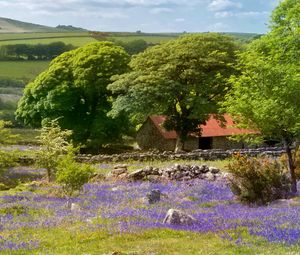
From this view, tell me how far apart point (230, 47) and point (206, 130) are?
12.3m

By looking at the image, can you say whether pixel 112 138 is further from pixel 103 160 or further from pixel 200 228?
pixel 200 228

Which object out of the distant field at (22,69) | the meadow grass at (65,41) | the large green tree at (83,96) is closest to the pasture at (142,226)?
the large green tree at (83,96)

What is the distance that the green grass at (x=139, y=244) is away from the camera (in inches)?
424

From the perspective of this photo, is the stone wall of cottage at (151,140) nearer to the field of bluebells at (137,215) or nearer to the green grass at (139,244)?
the field of bluebells at (137,215)

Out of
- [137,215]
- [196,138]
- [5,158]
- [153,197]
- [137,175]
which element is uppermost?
[137,215]

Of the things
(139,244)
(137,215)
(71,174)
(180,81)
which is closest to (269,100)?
(137,215)

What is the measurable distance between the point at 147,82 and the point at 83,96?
13.1 m

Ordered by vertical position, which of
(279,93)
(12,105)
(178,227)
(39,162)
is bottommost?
(12,105)

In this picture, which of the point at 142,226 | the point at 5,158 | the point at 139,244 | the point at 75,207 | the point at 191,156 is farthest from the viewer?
the point at 191,156

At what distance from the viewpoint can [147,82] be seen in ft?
150

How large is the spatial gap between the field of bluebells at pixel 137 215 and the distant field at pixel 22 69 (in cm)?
11175

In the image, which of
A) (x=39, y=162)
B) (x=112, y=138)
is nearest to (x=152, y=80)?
(x=112, y=138)

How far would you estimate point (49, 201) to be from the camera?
19734 millimetres

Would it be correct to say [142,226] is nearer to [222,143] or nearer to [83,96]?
[83,96]
